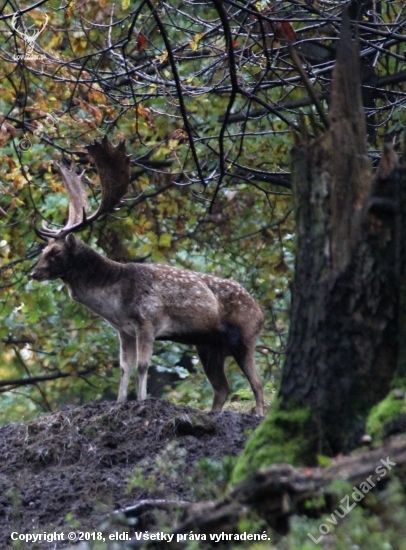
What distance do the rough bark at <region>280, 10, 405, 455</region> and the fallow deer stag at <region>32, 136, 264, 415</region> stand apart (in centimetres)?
462

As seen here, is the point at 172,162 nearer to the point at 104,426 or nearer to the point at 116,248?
the point at 116,248

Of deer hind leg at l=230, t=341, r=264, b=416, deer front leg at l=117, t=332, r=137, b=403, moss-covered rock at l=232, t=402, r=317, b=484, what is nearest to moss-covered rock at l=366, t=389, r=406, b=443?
moss-covered rock at l=232, t=402, r=317, b=484

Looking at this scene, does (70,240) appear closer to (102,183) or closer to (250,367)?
(102,183)

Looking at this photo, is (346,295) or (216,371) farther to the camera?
(216,371)

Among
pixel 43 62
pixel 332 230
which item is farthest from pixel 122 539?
pixel 43 62

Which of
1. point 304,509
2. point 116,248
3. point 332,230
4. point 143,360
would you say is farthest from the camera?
point 116,248

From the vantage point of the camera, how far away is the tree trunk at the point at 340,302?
19.0 feet

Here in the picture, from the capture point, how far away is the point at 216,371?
11.1 meters

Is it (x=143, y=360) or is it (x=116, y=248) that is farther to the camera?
(x=116, y=248)

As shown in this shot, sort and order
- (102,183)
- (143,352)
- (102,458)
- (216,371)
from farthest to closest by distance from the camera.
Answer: (216,371), (102,183), (143,352), (102,458)

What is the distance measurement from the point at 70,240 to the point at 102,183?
0.71 meters

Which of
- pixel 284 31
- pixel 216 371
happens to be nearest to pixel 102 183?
pixel 216 371

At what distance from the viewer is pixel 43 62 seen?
11.3 m

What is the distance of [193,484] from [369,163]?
230cm
